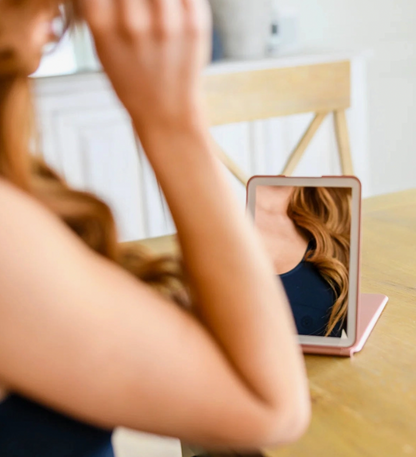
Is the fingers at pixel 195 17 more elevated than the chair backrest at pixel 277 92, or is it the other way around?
the fingers at pixel 195 17

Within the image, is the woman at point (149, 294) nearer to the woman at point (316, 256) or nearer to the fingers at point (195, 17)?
the fingers at point (195, 17)

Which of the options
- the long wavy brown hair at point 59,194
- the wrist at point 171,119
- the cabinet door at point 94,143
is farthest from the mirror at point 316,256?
the cabinet door at point 94,143

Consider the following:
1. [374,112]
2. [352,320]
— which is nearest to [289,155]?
[374,112]

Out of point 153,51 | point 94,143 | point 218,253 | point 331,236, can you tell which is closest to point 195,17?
point 153,51

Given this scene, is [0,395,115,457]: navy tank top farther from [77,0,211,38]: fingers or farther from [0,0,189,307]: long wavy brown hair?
[77,0,211,38]: fingers

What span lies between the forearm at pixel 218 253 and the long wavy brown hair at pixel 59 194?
5cm

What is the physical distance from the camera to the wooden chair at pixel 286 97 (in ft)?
7.23

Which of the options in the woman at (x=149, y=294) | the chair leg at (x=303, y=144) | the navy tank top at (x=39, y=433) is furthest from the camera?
the chair leg at (x=303, y=144)

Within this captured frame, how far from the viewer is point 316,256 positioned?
0.76 metres

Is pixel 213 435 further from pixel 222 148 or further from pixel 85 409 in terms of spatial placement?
pixel 222 148

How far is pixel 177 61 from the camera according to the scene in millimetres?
483

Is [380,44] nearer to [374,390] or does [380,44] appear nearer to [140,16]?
[374,390]

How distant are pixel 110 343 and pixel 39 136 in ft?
0.67

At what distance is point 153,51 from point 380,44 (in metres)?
2.71
